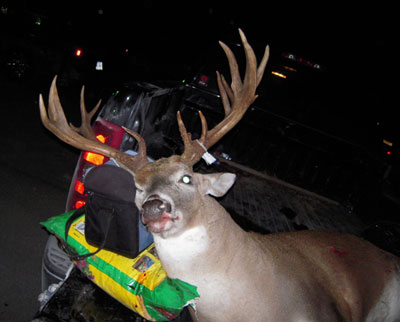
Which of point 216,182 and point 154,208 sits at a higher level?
point 216,182

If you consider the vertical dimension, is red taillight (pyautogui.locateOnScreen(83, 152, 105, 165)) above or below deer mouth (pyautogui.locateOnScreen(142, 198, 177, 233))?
below

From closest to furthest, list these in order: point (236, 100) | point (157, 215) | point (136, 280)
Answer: point (157, 215), point (136, 280), point (236, 100)

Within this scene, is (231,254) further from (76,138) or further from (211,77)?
(211,77)

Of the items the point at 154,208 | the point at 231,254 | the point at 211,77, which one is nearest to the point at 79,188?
the point at 154,208

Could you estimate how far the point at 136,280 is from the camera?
212 cm

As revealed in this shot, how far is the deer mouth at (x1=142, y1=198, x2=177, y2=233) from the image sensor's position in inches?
77.2

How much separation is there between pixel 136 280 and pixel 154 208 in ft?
1.81

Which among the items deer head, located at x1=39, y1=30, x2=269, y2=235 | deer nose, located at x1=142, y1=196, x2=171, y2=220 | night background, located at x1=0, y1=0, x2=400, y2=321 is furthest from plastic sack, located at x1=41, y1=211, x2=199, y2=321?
night background, located at x1=0, y1=0, x2=400, y2=321

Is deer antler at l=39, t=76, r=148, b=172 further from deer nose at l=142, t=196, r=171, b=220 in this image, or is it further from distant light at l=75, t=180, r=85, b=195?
distant light at l=75, t=180, r=85, b=195

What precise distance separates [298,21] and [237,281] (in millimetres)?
9982

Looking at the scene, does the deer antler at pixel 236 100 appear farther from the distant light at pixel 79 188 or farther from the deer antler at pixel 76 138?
the distant light at pixel 79 188

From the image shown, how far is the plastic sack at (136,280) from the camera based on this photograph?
Answer: 79.6 inches

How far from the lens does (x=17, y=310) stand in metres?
2.95

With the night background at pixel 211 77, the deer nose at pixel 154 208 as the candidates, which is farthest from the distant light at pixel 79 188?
the deer nose at pixel 154 208
